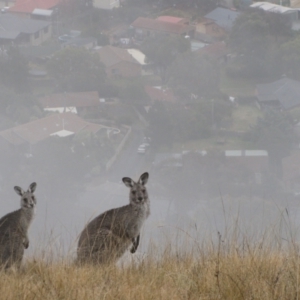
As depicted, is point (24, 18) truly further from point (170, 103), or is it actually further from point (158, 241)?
point (158, 241)

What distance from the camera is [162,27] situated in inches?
1164

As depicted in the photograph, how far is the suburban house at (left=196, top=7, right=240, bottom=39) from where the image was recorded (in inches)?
1211

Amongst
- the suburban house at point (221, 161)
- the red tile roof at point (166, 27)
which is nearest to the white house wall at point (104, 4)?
the red tile roof at point (166, 27)

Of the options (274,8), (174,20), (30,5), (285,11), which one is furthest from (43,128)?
(30,5)

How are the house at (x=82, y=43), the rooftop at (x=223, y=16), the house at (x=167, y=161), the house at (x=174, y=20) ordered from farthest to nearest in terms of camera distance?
the rooftop at (x=223, y=16) < the house at (x=174, y=20) < the house at (x=82, y=43) < the house at (x=167, y=161)

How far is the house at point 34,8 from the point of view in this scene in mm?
32531

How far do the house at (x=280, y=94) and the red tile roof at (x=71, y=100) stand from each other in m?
5.82

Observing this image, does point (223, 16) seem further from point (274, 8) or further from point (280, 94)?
point (280, 94)

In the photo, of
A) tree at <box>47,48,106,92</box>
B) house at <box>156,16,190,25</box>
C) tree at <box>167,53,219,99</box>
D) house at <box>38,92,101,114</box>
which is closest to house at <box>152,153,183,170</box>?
house at <box>38,92,101,114</box>

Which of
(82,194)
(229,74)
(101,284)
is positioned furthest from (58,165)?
(101,284)

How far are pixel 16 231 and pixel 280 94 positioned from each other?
890 inches

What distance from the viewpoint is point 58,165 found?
62.2ft

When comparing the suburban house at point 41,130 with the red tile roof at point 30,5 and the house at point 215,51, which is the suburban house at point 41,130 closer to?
the house at point 215,51

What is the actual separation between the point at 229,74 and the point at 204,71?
6.28 feet
